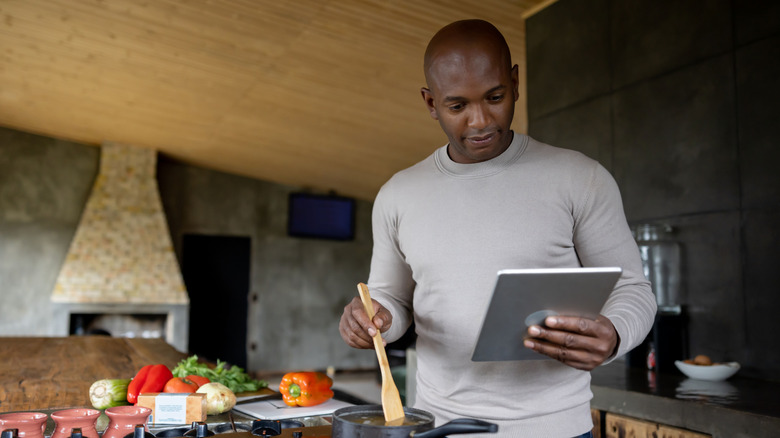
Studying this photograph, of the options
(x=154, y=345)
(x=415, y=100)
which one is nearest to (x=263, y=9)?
(x=415, y=100)

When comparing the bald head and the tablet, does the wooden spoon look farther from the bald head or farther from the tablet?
the bald head

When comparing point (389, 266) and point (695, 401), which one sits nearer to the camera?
point (389, 266)

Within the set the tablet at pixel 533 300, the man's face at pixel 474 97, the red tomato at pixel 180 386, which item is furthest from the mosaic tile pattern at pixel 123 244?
the tablet at pixel 533 300

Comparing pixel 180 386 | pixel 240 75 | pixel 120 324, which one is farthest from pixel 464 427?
pixel 120 324

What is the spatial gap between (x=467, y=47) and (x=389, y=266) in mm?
503

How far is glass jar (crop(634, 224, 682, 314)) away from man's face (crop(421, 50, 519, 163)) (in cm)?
197

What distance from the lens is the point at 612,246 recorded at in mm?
1196

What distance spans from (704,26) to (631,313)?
2295 mm

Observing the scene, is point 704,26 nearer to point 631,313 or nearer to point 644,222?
point 644,222

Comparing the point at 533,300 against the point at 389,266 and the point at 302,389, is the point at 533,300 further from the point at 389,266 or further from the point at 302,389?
the point at 302,389

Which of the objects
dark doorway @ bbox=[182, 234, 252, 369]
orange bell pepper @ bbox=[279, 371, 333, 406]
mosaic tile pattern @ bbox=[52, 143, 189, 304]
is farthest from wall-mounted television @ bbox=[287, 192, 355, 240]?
orange bell pepper @ bbox=[279, 371, 333, 406]

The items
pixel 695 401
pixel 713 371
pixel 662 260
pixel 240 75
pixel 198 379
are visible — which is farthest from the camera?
pixel 240 75

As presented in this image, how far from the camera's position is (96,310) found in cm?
777

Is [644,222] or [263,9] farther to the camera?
[263,9]
